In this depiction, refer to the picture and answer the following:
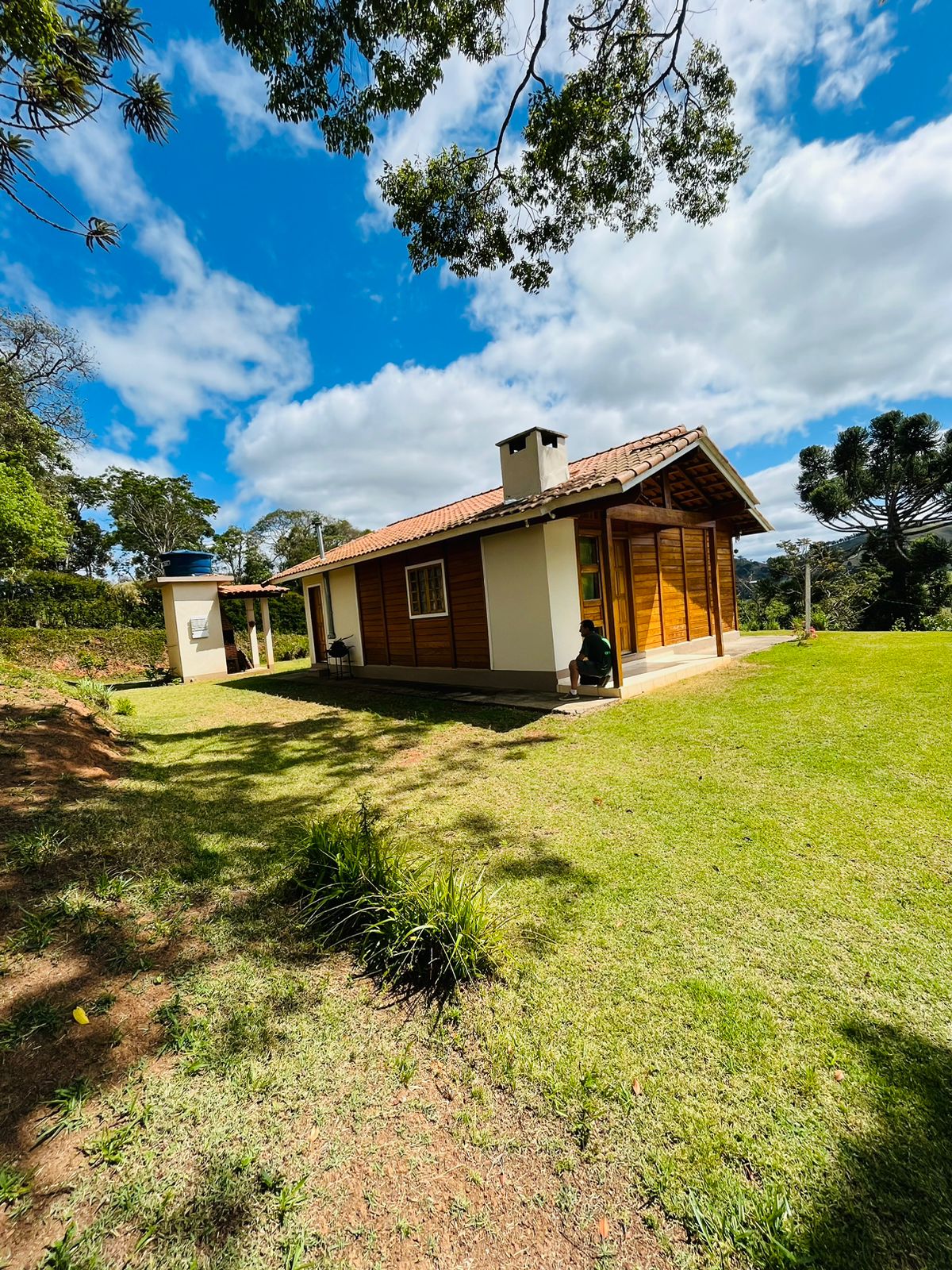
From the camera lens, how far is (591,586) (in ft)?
32.0

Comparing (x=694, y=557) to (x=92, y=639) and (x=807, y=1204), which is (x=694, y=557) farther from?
(x=92, y=639)

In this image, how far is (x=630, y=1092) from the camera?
6.23 feet

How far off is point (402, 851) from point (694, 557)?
38.1ft

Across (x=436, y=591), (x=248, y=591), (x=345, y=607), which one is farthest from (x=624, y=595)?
(x=248, y=591)

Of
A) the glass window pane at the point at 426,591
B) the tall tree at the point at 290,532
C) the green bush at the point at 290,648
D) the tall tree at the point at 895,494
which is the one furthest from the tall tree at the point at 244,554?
the tall tree at the point at 895,494

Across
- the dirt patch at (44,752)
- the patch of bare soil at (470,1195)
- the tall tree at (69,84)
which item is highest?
the tall tree at (69,84)

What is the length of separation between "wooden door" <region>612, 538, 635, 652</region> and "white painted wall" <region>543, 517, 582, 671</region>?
1.75 meters

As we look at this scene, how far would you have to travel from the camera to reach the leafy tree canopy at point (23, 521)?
9.13 m

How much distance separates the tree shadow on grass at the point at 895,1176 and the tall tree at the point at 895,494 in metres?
26.4

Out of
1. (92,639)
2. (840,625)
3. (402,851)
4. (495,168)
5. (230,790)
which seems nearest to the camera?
(402,851)

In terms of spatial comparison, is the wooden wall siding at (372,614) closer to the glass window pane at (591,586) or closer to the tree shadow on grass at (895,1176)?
the glass window pane at (591,586)

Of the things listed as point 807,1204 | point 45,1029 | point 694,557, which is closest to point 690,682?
point 694,557

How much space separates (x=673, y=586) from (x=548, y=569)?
15.6ft

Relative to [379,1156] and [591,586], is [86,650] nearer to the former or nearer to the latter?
[591,586]
